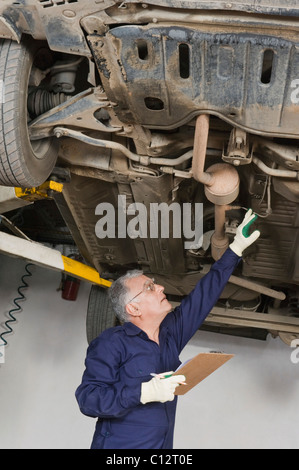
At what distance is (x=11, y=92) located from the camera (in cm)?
262

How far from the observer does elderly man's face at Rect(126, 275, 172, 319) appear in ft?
9.60

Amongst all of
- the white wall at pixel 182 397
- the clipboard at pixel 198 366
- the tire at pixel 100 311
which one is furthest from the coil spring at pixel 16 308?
the clipboard at pixel 198 366

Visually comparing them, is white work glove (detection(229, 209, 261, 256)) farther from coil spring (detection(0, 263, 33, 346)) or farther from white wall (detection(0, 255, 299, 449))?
coil spring (detection(0, 263, 33, 346))

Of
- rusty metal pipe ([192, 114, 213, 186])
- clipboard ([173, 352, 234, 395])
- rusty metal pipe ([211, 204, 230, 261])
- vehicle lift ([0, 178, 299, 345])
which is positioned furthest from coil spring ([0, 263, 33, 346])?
rusty metal pipe ([192, 114, 213, 186])

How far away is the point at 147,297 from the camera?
2.95 meters

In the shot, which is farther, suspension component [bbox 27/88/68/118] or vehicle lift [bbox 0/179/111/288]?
vehicle lift [bbox 0/179/111/288]

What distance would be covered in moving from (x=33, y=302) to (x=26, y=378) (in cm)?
57

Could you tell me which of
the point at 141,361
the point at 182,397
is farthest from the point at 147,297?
the point at 182,397

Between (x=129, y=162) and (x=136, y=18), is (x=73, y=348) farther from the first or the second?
(x=136, y=18)

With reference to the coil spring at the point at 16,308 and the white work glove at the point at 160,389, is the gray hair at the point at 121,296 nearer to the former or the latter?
the white work glove at the point at 160,389

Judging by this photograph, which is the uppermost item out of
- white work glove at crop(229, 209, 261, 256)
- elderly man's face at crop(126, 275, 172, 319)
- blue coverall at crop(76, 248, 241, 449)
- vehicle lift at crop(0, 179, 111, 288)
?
vehicle lift at crop(0, 179, 111, 288)

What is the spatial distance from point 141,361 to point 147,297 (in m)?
0.28

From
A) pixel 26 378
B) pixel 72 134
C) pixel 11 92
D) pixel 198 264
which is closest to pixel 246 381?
pixel 198 264

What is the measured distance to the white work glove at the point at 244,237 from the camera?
311 centimetres
